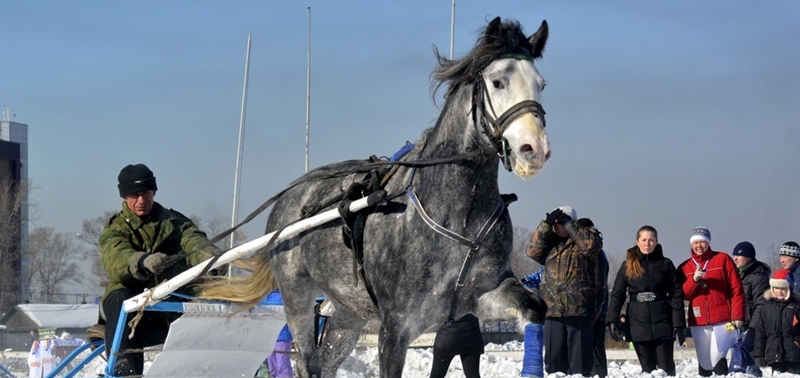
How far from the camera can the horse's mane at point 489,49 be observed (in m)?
6.29

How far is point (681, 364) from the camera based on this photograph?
13.9 m

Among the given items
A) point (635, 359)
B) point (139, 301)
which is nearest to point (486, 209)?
point (139, 301)

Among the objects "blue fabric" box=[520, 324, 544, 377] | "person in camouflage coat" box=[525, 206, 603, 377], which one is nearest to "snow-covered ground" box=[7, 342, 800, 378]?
"person in camouflage coat" box=[525, 206, 603, 377]

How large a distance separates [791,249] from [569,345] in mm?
3533

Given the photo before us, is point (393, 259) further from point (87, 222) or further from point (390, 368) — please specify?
point (87, 222)

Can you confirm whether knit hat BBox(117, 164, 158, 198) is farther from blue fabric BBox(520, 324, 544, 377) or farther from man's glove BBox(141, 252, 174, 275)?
blue fabric BBox(520, 324, 544, 377)

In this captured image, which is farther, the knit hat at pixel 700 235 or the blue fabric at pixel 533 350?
the knit hat at pixel 700 235

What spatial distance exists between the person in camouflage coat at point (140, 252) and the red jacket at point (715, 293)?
17.2 feet

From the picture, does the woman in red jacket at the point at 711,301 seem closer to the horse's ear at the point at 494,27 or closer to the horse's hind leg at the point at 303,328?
the horse's hind leg at the point at 303,328

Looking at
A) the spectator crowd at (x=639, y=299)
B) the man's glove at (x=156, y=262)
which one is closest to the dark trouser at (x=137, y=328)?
the man's glove at (x=156, y=262)

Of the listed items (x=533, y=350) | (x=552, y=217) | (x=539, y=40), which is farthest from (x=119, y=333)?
(x=552, y=217)

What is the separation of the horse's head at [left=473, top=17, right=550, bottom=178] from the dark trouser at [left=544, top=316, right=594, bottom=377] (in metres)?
4.79

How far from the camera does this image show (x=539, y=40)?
21.3 feet

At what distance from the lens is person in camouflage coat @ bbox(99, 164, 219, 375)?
25.7ft
